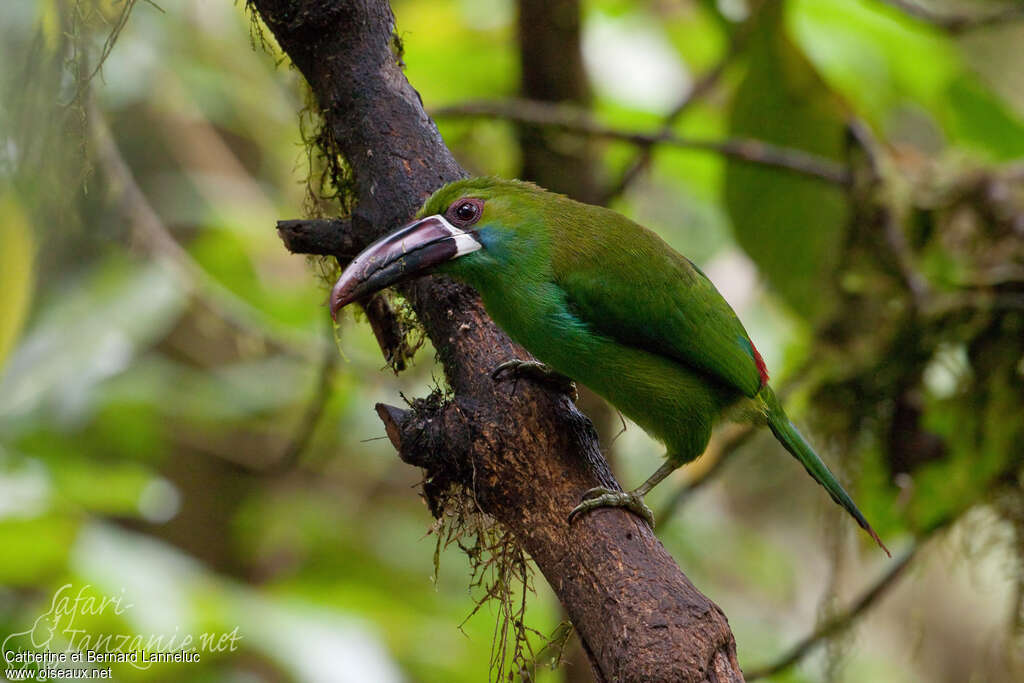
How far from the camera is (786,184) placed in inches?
163

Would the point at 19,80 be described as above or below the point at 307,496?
below

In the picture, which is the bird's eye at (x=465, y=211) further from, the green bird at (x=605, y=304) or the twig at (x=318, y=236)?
the twig at (x=318, y=236)

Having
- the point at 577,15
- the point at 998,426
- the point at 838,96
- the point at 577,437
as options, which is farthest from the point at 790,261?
the point at 577,437

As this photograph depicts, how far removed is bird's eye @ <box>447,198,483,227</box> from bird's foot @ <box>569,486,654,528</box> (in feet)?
2.33

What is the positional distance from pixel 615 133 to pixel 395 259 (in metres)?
1.61

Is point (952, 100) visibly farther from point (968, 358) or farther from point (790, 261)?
point (968, 358)

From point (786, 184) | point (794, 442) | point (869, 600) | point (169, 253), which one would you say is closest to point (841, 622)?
point (869, 600)

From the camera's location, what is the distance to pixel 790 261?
4.13m

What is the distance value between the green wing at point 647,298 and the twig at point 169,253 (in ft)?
5.79

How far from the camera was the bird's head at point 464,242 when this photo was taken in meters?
2.10

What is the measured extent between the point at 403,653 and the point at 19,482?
192 cm

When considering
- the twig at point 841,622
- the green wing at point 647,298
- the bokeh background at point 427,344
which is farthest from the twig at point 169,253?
the twig at point 841,622

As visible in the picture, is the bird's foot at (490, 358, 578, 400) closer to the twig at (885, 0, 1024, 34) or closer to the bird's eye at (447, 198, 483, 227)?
the bird's eye at (447, 198, 483, 227)

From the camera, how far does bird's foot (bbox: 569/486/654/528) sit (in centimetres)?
188
